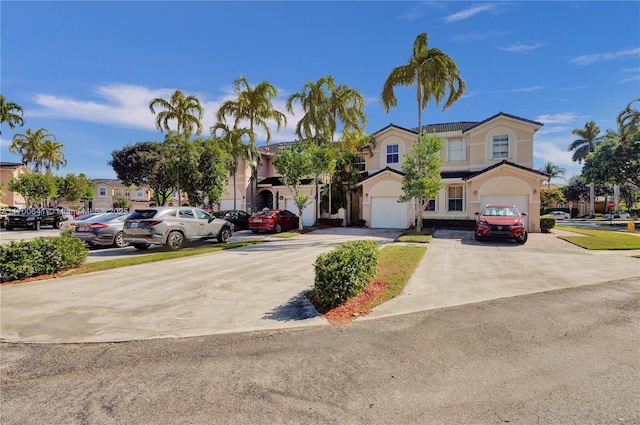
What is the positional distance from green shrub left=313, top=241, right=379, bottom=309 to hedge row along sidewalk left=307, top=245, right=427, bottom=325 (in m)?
0.13

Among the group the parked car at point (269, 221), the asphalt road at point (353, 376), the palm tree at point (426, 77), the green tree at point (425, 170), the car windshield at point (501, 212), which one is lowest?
the asphalt road at point (353, 376)

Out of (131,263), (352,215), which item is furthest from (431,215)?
(131,263)

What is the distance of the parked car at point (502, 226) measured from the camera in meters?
15.5

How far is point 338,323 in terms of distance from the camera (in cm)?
523

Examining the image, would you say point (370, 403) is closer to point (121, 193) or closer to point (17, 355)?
point (17, 355)

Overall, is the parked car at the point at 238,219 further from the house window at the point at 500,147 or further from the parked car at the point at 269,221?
the house window at the point at 500,147

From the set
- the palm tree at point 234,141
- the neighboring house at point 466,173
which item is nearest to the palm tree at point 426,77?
the neighboring house at point 466,173

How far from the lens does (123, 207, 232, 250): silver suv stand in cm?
1274

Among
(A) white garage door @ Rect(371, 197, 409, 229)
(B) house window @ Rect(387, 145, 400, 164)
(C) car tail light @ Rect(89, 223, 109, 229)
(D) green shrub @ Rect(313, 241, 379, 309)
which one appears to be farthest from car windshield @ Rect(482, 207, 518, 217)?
(C) car tail light @ Rect(89, 223, 109, 229)

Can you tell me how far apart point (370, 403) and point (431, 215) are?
75.4ft

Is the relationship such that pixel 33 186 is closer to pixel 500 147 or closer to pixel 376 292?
pixel 376 292

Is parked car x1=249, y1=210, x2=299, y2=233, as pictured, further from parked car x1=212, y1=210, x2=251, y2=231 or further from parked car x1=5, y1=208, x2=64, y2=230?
parked car x1=5, y1=208, x2=64, y2=230

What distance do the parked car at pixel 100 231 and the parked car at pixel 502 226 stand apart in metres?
16.2

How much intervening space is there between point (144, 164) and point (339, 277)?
87.2 feet
